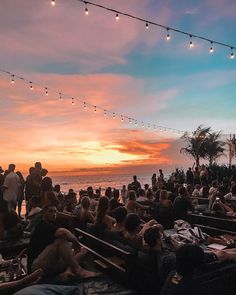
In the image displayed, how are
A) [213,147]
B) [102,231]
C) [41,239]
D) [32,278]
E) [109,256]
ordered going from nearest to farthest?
[32,278]
[41,239]
[109,256]
[102,231]
[213,147]

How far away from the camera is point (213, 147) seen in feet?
109

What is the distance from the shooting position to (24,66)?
14.4m

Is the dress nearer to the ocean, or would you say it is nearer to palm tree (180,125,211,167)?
palm tree (180,125,211,167)

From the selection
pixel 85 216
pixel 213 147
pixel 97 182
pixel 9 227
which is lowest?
pixel 9 227

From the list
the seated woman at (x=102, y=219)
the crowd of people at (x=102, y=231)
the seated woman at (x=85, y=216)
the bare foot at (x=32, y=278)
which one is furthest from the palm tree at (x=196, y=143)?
the bare foot at (x=32, y=278)

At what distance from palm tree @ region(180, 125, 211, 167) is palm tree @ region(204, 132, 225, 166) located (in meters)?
0.28

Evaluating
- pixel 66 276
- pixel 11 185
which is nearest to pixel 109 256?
pixel 66 276

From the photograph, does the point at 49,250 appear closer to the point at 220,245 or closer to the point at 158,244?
the point at 158,244

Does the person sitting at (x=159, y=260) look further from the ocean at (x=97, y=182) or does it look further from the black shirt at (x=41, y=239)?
the ocean at (x=97, y=182)

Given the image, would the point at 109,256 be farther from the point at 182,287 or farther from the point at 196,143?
the point at 196,143

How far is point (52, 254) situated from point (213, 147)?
30.3m

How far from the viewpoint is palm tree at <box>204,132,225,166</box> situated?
33219 millimetres

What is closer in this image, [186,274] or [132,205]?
[186,274]

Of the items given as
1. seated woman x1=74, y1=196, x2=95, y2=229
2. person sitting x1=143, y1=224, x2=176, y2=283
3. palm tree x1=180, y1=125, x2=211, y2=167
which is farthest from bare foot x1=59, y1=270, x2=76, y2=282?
palm tree x1=180, y1=125, x2=211, y2=167
